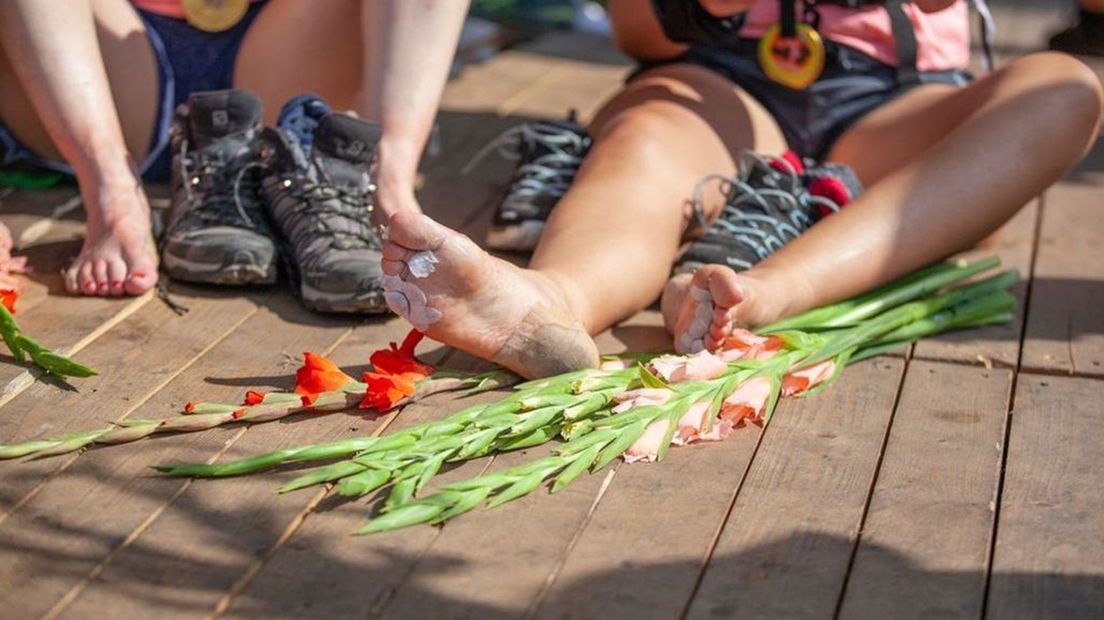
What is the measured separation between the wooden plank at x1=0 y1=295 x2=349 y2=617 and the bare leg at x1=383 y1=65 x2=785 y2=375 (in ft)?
0.97

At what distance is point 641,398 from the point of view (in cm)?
188

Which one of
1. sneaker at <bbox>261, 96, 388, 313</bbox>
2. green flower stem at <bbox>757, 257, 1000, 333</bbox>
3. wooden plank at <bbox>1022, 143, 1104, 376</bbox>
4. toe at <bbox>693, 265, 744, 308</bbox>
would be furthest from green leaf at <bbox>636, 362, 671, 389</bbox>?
wooden plank at <bbox>1022, 143, 1104, 376</bbox>

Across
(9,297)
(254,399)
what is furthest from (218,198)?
(254,399)

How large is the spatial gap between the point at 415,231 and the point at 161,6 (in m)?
1.08

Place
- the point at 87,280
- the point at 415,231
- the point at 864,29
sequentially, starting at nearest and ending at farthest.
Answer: the point at 415,231 < the point at 87,280 < the point at 864,29

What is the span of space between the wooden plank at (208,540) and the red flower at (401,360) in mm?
137

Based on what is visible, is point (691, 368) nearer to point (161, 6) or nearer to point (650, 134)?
point (650, 134)

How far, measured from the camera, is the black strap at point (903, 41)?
2615mm

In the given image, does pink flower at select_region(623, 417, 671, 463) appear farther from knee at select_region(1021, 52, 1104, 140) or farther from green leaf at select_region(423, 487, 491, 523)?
knee at select_region(1021, 52, 1104, 140)

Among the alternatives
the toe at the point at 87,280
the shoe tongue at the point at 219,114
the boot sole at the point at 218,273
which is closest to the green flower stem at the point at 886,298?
the boot sole at the point at 218,273

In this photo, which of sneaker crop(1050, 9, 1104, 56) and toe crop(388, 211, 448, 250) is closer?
toe crop(388, 211, 448, 250)

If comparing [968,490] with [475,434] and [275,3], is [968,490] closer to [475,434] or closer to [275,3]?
[475,434]

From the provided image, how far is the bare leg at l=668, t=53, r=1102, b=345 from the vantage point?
2.25m

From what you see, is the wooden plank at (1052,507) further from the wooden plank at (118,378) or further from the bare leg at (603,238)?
the wooden plank at (118,378)
